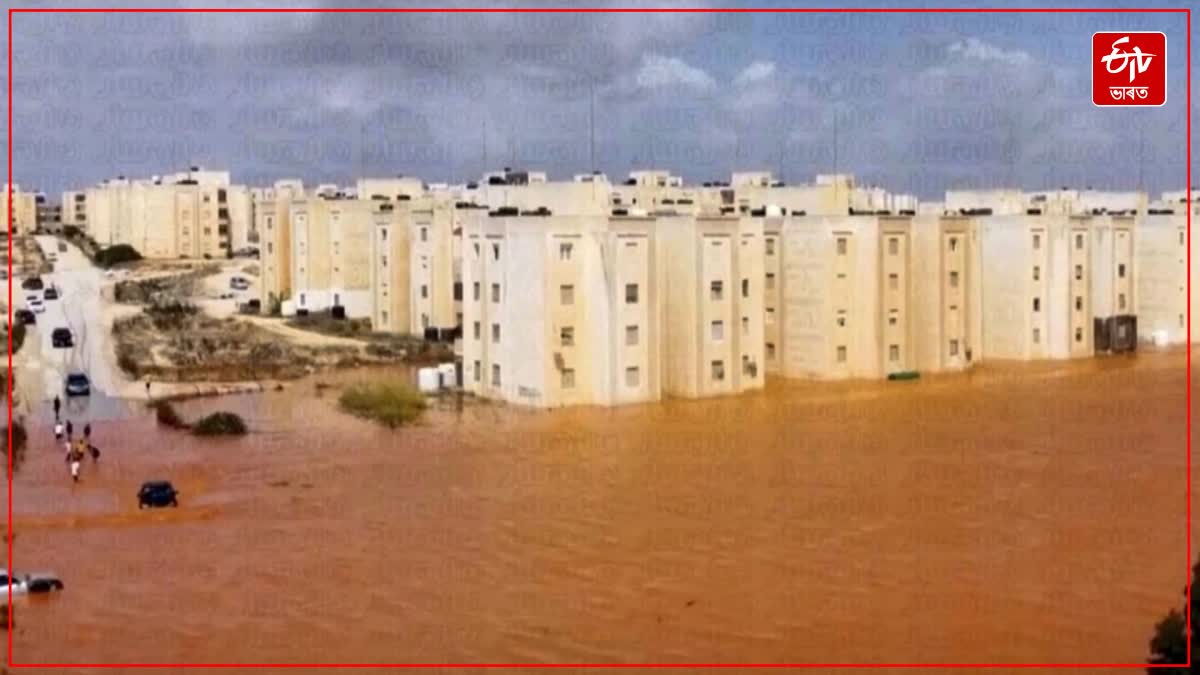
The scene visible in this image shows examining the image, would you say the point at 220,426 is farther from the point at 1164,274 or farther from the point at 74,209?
the point at 74,209

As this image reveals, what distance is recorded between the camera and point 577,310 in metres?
24.2

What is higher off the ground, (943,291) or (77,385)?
(943,291)

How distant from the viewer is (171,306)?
136 feet

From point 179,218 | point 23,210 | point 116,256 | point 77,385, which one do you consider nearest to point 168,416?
point 77,385

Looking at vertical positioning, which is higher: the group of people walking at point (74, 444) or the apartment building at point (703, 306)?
the apartment building at point (703, 306)

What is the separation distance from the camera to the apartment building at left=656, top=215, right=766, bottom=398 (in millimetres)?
25422

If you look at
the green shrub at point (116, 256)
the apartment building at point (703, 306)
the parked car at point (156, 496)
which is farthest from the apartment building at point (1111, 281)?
the green shrub at point (116, 256)

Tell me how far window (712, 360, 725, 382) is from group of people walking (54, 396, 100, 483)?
9.30 meters

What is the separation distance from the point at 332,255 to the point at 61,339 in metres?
8.64

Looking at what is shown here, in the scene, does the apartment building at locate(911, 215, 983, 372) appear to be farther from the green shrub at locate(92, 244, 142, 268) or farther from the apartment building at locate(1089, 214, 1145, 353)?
the green shrub at locate(92, 244, 142, 268)

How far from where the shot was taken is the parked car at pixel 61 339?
33125 mm

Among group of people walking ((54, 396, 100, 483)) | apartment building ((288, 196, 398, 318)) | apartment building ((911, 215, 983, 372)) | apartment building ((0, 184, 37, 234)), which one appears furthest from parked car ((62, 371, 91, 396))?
apartment building ((0, 184, 37, 234))

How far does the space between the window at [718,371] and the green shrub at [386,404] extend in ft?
14.8

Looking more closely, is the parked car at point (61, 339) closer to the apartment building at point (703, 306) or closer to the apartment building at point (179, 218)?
the apartment building at point (703, 306)
